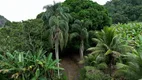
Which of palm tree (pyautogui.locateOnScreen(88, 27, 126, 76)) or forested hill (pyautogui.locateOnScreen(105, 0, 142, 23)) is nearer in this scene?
palm tree (pyautogui.locateOnScreen(88, 27, 126, 76))

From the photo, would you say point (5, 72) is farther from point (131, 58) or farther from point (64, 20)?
point (131, 58)

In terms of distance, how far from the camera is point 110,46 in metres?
19.4

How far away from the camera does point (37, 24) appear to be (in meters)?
25.1

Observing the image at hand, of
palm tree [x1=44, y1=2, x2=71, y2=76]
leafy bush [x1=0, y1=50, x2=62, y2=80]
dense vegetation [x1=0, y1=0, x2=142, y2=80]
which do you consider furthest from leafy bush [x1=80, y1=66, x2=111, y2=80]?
palm tree [x1=44, y1=2, x2=71, y2=76]

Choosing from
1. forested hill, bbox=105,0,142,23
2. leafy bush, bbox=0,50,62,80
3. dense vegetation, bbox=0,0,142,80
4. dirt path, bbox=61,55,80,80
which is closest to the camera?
dense vegetation, bbox=0,0,142,80

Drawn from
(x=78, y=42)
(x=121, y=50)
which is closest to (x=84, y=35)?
(x=78, y=42)

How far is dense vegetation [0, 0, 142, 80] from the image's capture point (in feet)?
64.0

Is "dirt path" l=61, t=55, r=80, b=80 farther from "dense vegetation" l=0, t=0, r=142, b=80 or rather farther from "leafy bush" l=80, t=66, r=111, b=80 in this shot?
"leafy bush" l=80, t=66, r=111, b=80

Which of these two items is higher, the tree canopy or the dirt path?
the tree canopy

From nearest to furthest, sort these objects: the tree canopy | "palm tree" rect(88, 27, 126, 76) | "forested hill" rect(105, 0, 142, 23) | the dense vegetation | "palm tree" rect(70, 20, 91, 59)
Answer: "palm tree" rect(88, 27, 126, 76) < the dense vegetation < "palm tree" rect(70, 20, 91, 59) < the tree canopy < "forested hill" rect(105, 0, 142, 23)

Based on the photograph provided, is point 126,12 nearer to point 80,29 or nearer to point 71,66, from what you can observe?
point 71,66

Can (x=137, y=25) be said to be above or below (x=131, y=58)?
above

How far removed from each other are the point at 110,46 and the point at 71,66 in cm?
963

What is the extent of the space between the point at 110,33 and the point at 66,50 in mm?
10350
